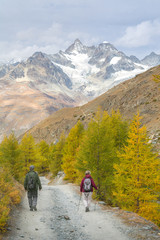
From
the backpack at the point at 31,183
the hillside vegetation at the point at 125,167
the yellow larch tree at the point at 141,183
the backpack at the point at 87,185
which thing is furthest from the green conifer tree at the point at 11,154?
the backpack at the point at 87,185

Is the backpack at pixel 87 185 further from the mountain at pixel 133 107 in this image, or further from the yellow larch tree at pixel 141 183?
the mountain at pixel 133 107

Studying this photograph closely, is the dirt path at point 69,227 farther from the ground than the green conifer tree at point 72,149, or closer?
closer

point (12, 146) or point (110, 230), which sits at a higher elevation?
point (12, 146)

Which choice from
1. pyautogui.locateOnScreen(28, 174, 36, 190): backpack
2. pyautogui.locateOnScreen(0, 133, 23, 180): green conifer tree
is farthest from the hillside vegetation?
pyautogui.locateOnScreen(0, 133, 23, 180): green conifer tree

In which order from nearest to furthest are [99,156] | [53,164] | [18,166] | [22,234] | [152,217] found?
1. [22,234]
2. [152,217]
3. [99,156]
4. [18,166]
5. [53,164]

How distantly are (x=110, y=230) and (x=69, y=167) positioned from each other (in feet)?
74.6

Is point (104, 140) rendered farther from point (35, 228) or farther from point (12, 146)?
point (12, 146)

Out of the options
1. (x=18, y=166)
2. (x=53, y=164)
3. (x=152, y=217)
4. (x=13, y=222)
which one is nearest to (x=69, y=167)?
(x=18, y=166)

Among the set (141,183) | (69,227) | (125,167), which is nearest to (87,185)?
(69,227)

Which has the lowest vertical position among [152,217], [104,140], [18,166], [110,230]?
[152,217]

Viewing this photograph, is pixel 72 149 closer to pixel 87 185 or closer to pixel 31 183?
pixel 87 185

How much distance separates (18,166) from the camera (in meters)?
23.9

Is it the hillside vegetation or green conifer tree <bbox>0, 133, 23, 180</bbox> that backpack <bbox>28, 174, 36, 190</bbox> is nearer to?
the hillside vegetation

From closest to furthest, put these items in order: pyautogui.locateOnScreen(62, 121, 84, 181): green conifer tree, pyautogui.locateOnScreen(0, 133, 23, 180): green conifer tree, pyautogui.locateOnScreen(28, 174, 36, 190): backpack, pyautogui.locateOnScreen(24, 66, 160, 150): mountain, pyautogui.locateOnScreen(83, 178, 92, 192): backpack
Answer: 1. pyautogui.locateOnScreen(28, 174, 36, 190): backpack
2. pyautogui.locateOnScreen(83, 178, 92, 192): backpack
3. pyautogui.locateOnScreen(0, 133, 23, 180): green conifer tree
4. pyautogui.locateOnScreen(62, 121, 84, 181): green conifer tree
5. pyautogui.locateOnScreen(24, 66, 160, 150): mountain
